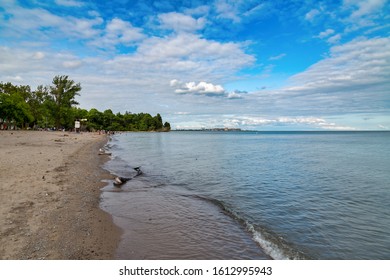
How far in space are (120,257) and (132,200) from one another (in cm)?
567

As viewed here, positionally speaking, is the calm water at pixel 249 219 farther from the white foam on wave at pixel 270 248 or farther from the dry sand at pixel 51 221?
the dry sand at pixel 51 221

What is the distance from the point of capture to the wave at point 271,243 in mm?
7211

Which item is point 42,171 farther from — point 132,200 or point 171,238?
point 171,238

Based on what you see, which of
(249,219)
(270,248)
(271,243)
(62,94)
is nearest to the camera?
(270,248)

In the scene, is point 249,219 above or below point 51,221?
below

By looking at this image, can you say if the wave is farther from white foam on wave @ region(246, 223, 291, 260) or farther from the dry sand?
the dry sand

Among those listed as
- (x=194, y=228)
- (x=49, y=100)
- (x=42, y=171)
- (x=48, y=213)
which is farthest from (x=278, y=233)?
(x=49, y=100)

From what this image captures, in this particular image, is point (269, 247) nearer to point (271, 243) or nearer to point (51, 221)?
point (271, 243)

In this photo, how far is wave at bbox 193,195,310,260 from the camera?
23.7ft

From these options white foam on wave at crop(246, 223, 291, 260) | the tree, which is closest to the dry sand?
white foam on wave at crop(246, 223, 291, 260)

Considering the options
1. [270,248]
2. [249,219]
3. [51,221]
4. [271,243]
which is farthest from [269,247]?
[51,221]

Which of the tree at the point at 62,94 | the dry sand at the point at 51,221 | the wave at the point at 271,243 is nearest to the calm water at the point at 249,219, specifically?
the wave at the point at 271,243

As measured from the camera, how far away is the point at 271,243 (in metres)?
7.89

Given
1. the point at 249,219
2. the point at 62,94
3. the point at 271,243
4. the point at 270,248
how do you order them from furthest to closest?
the point at 62,94 < the point at 249,219 < the point at 271,243 < the point at 270,248
